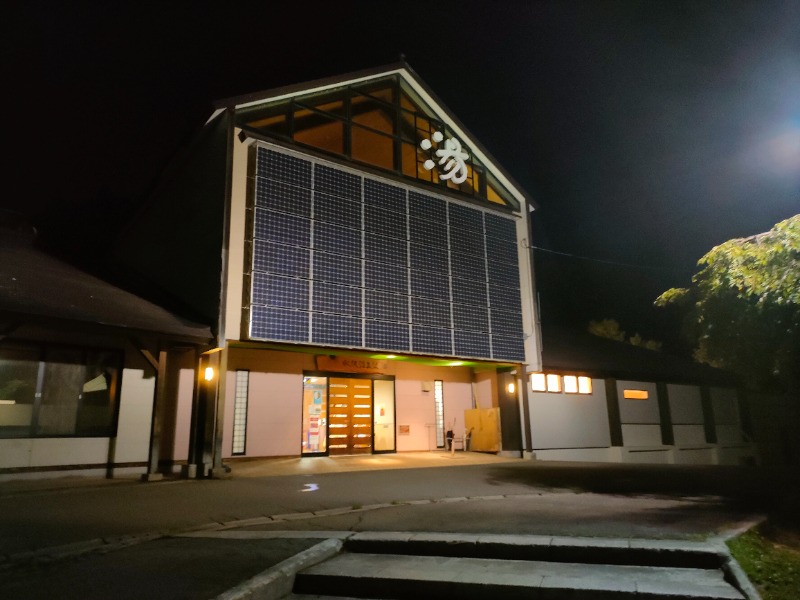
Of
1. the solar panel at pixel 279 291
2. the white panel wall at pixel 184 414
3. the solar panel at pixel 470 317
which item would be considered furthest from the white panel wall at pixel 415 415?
the white panel wall at pixel 184 414

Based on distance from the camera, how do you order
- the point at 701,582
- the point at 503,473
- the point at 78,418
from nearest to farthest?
the point at 701,582 < the point at 78,418 < the point at 503,473

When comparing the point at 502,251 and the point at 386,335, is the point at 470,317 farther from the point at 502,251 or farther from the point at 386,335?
the point at 386,335

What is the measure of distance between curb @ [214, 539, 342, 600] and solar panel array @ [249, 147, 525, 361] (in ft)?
22.7

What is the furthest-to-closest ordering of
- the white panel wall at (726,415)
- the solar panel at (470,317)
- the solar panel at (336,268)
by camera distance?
the white panel wall at (726,415) < the solar panel at (470,317) < the solar panel at (336,268)

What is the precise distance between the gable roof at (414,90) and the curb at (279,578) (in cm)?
1030

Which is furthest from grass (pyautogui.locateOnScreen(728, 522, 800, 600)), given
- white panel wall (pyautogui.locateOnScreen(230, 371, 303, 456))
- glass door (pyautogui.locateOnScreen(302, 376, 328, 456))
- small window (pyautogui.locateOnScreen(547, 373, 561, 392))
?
small window (pyautogui.locateOnScreen(547, 373, 561, 392))

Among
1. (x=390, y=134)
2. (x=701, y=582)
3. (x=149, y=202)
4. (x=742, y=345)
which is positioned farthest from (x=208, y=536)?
(x=149, y=202)

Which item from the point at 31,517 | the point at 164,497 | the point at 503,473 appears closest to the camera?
the point at 31,517

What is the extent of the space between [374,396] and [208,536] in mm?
10603

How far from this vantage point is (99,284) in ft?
41.0

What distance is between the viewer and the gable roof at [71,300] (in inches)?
368

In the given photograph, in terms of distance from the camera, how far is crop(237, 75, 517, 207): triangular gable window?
13531mm

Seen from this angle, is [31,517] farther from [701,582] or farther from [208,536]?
[701,582]

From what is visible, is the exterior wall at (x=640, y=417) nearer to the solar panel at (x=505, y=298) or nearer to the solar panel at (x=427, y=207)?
the solar panel at (x=505, y=298)
